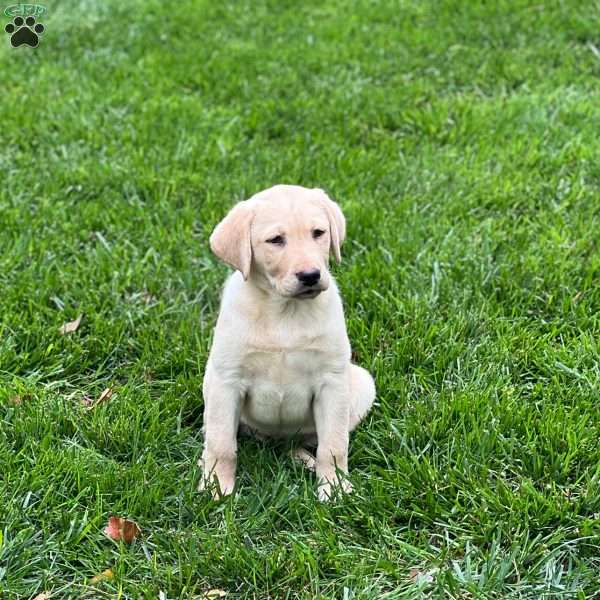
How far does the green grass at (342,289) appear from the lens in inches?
132

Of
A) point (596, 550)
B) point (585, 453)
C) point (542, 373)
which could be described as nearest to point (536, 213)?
point (542, 373)

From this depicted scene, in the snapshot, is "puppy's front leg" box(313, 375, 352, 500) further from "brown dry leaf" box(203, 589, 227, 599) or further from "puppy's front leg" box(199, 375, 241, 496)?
"brown dry leaf" box(203, 589, 227, 599)

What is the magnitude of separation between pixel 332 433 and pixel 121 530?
899mm

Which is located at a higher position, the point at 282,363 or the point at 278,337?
the point at 278,337

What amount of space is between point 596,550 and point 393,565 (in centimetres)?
75

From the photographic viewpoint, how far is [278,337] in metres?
3.57

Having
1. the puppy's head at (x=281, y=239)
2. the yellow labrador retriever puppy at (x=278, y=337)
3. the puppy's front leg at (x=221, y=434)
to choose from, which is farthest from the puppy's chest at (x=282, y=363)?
the puppy's head at (x=281, y=239)

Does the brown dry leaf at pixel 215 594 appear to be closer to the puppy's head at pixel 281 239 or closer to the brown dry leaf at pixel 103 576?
the brown dry leaf at pixel 103 576

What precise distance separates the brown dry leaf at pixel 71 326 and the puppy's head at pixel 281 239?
1451 mm

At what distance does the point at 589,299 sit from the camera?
15.9 feet

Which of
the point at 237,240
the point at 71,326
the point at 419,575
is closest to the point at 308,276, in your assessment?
→ the point at 237,240

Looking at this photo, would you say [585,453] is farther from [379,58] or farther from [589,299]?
[379,58]

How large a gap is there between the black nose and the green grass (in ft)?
2.87

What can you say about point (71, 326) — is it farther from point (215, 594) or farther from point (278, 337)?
point (215, 594)
